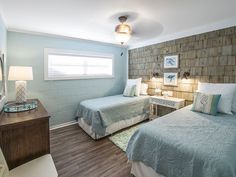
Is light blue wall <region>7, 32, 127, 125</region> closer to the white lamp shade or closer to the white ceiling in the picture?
the white ceiling

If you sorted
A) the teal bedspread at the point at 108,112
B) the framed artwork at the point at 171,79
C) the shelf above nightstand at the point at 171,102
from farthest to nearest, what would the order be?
the framed artwork at the point at 171,79
the shelf above nightstand at the point at 171,102
the teal bedspread at the point at 108,112

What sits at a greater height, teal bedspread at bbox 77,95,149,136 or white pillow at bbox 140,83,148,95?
white pillow at bbox 140,83,148,95

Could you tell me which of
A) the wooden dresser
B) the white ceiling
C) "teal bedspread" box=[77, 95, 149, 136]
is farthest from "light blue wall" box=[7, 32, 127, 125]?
the wooden dresser

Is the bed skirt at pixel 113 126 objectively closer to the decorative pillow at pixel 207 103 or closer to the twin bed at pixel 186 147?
the twin bed at pixel 186 147

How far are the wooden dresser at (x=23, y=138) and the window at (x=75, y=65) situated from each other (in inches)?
71.6

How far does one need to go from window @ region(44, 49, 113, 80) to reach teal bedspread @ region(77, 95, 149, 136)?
99 cm

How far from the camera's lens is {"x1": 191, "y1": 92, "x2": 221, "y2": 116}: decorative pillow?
2189 millimetres

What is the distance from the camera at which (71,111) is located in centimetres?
359

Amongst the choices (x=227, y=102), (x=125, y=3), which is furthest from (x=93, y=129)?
(x=227, y=102)

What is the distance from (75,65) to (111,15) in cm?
187

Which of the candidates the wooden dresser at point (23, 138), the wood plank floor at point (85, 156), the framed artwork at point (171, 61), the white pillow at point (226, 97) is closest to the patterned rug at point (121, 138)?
the wood plank floor at point (85, 156)

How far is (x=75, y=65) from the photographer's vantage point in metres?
3.65

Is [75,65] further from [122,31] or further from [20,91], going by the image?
[122,31]

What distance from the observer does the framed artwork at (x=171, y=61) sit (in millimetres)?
3359
